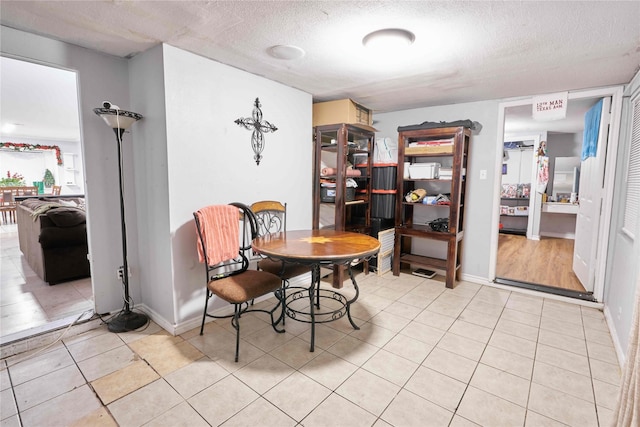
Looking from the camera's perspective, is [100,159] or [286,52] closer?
[286,52]

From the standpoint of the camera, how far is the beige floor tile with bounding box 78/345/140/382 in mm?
1961

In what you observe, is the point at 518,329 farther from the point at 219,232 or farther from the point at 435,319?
the point at 219,232

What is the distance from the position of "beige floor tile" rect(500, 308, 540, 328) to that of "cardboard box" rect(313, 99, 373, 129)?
2.53m

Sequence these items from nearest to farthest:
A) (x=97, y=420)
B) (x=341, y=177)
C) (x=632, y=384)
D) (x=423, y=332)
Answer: (x=632, y=384), (x=97, y=420), (x=423, y=332), (x=341, y=177)

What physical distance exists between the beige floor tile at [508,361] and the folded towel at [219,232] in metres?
2.06

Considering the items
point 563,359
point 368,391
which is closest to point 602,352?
point 563,359

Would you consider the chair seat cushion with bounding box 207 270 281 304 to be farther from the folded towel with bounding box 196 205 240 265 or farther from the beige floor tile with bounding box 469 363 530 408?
the beige floor tile with bounding box 469 363 530 408

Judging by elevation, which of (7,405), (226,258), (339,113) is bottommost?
(7,405)

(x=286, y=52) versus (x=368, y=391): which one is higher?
(x=286, y=52)

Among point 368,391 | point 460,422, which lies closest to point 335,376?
point 368,391

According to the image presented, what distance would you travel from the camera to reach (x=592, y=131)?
3467 millimetres

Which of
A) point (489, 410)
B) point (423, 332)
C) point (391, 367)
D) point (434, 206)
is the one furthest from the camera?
point (434, 206)

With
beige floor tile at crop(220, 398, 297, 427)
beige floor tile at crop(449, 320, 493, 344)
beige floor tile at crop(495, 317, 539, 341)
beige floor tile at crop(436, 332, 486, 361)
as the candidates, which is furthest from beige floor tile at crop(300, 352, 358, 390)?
beige floor tile at crop(495, 317, 539, 341)

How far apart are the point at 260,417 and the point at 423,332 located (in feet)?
4.89
